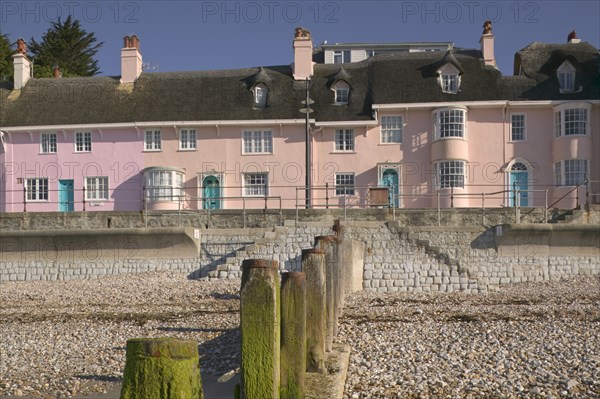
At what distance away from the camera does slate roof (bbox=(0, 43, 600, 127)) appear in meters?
29.1

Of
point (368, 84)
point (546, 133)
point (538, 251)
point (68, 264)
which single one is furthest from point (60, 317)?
point (546, 133)

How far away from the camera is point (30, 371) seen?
8.57 meters

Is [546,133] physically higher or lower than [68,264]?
higher

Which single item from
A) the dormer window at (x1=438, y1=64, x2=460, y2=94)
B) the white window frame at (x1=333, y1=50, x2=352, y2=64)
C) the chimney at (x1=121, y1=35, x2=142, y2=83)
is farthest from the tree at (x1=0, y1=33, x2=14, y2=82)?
the dormer window at (x1=438, y1=64, x2=460, y2=94)

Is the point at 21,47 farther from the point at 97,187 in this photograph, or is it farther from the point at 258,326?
the point at 258,326

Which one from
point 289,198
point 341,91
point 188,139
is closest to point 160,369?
point 289,198

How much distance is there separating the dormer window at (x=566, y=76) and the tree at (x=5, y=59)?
30957mm

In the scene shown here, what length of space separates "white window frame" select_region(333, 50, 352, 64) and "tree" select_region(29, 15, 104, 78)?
17.8m

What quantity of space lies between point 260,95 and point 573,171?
13.1m

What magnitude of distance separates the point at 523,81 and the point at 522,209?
833 centimetres

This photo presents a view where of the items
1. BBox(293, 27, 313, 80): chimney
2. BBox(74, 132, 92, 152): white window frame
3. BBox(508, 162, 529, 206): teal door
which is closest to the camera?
BBox(508, 162, 529, 206): teal door

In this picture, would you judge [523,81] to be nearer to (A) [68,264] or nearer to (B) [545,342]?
(A) [68,264]

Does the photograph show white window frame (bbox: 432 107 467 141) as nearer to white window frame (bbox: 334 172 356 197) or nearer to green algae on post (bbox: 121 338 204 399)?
white window frame (bbox: 334 172 356 197)

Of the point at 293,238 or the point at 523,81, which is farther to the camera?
the point at 523,81
